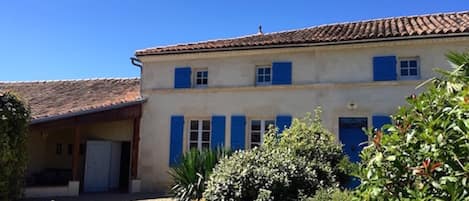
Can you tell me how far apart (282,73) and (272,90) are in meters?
0.76

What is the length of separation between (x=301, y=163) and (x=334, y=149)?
8.43ft

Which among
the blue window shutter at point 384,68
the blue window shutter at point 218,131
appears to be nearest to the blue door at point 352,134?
the blue window shutter at point 384,68

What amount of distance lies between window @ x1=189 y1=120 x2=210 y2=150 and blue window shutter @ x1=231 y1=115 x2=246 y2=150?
1204mm

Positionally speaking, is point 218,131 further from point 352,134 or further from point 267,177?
point 267,177

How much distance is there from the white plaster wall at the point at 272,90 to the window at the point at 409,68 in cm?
26

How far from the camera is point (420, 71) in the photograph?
15188 mm

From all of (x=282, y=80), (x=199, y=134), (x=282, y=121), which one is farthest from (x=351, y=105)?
(x=199, y=134)

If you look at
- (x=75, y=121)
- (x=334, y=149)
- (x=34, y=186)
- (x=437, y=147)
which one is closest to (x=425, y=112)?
(x=437, y=147)

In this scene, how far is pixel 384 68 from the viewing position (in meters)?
15.5

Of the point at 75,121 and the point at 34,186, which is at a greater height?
the point at 75,121

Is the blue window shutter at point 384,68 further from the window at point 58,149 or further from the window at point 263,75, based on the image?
the window at point 58,149

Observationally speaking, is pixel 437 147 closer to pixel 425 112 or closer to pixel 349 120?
pixel 425 112

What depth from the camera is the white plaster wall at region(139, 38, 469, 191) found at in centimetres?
1543

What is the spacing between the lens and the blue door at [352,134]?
15789 millimetres
